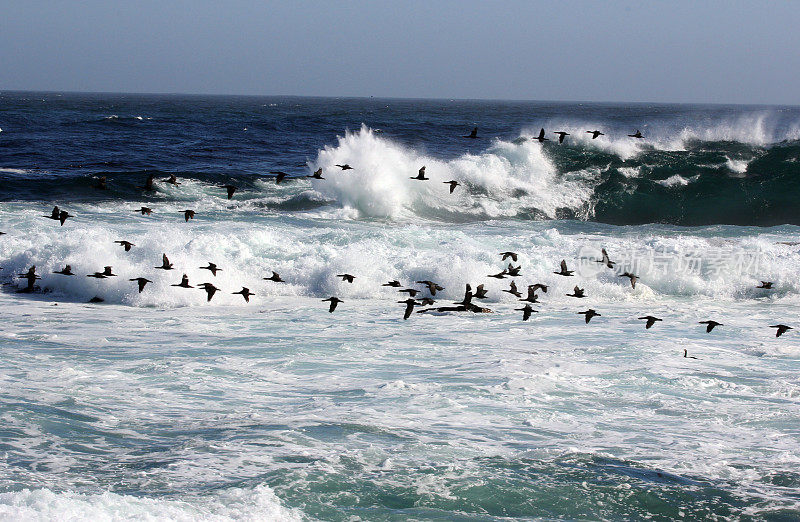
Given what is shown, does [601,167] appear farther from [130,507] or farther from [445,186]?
[130,507]

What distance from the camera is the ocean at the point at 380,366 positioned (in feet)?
27.3

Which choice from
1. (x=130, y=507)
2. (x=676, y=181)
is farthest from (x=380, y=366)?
(x=676, y=181)

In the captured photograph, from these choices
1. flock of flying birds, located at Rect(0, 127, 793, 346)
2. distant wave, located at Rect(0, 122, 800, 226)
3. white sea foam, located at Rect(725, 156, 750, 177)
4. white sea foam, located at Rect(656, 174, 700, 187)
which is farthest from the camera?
white sea foam, located at Rect(725, 156, 750, 177)

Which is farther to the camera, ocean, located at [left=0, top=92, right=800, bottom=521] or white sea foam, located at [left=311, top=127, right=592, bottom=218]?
white sea foam, located at [left=311, top=127, right=592, bottom=218]

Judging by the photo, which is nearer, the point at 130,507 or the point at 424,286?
the point at 130,507

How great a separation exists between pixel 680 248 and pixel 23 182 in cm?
2278

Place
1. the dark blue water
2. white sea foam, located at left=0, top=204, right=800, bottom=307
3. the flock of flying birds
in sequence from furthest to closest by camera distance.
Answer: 1. the dark blue water
2. white sea foam, located at left=0, top=204, right=800, bottom=307
3. the flock of flying birds

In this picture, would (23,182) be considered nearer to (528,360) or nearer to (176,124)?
(528,360)

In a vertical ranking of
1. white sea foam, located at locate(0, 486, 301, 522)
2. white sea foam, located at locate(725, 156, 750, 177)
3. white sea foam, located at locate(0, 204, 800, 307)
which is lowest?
white sea foam, located at locate(0, 486, 301, 522)

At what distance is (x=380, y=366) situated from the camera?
12.5 m

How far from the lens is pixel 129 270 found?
1891cm

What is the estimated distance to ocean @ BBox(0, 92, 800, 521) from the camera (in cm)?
833

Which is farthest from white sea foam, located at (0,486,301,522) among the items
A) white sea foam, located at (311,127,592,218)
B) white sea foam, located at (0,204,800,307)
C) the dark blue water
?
the dark blue water

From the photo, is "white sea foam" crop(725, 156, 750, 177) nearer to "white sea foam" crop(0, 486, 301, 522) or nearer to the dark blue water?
the dark blue water
